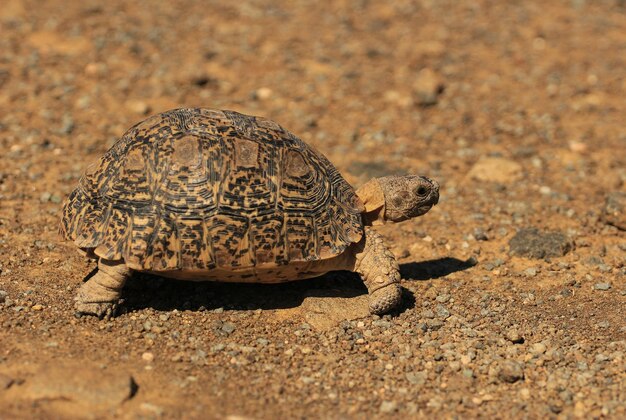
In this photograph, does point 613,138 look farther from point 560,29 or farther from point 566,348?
point 566,348

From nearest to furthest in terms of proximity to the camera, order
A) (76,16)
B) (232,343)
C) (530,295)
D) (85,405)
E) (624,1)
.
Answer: (85,405) < (232,343) < (530,295) < (76,16) < (624,1)

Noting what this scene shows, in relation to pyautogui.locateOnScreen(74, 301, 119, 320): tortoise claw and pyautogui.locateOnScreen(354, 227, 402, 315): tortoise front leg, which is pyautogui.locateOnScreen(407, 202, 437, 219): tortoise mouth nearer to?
pyautogui.locateOnScreen(354, 227, 402, 315): tortoise front leg

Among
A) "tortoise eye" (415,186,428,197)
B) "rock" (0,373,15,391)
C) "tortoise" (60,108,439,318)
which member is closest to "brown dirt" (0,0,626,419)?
"rock" (0,373,15,391)

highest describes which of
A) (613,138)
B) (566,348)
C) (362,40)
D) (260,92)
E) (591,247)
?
(362,40)

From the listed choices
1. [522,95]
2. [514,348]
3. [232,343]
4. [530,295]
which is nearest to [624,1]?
[522,95]

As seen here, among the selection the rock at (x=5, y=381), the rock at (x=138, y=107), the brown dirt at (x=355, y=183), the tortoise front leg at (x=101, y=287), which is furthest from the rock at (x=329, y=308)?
the rock at (x=138, y=107)

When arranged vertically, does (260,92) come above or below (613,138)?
above

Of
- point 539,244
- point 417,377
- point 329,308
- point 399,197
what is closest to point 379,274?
point 329,308

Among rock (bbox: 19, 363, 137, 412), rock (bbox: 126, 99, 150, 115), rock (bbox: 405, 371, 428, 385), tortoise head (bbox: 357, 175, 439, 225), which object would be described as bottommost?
rock (bbox: 405, 371, 428, 385)
